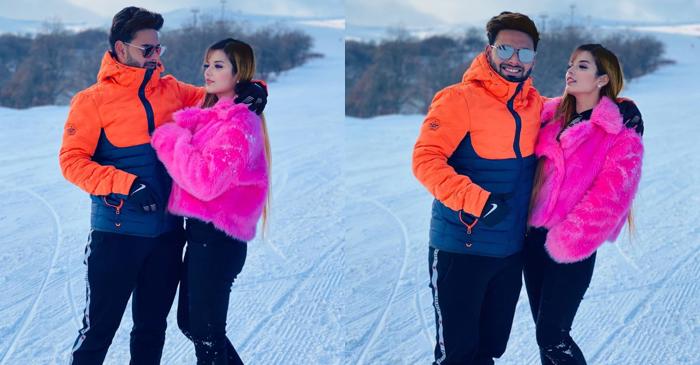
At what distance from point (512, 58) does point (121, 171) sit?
126 cm

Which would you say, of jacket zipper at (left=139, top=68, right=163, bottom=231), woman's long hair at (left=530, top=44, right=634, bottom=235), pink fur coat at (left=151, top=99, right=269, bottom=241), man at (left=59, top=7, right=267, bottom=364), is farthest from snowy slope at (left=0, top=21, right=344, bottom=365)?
woman's long hair at (left=530, top=44, right=634, bottom=235)

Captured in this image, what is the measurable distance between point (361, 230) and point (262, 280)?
52.5 inches

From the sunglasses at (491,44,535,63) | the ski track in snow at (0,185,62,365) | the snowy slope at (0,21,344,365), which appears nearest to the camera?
the sunglasses at (491,44,535,63)

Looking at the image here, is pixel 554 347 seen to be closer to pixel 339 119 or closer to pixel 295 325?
pixel 295 325

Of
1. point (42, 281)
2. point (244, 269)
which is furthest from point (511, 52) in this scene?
point (42, 281)

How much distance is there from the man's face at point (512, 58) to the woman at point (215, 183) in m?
0.79

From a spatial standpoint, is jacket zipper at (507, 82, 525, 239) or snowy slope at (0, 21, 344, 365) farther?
snowy slope at (0, 21, 344, 365)

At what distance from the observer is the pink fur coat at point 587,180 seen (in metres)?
2.38

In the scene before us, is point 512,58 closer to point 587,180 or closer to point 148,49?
point 587,180

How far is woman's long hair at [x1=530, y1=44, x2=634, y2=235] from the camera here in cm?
247

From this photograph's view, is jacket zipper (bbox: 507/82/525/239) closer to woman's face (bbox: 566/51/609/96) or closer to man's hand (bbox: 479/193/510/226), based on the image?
man's hand (bbox: 479/193/510/226)

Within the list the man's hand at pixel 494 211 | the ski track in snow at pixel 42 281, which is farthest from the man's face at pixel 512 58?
the ski track in snow at pixel 42 281

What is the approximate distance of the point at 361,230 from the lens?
5.54 m

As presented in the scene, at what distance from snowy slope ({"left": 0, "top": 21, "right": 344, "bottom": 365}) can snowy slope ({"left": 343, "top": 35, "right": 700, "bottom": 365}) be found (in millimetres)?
176
